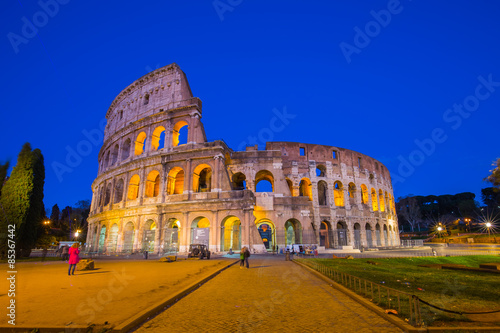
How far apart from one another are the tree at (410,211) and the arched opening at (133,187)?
188 feet

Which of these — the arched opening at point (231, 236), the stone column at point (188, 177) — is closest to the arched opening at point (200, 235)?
the stone column at point (188, 177)

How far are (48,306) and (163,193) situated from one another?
68.8 ft

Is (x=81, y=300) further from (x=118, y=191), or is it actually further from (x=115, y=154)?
(x=115, y=154)

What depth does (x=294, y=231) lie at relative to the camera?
29.9m

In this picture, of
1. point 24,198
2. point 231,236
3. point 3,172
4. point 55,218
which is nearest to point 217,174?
point 231,236

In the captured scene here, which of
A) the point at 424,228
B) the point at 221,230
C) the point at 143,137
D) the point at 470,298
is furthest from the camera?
the point at 424,228

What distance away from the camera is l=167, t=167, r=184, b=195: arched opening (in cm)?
2696

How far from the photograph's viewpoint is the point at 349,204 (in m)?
34.1

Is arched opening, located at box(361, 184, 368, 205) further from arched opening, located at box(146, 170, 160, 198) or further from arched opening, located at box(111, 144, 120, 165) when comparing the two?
arched opening, located at box(111, 144, 120, 165)

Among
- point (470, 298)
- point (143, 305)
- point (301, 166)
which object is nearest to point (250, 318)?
point (143, 305)

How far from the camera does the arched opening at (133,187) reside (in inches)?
1138

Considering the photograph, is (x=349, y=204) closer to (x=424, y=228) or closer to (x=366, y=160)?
(x=366, y=160)

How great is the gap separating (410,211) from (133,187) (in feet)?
195

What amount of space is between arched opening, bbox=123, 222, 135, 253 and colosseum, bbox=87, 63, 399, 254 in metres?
0.12
